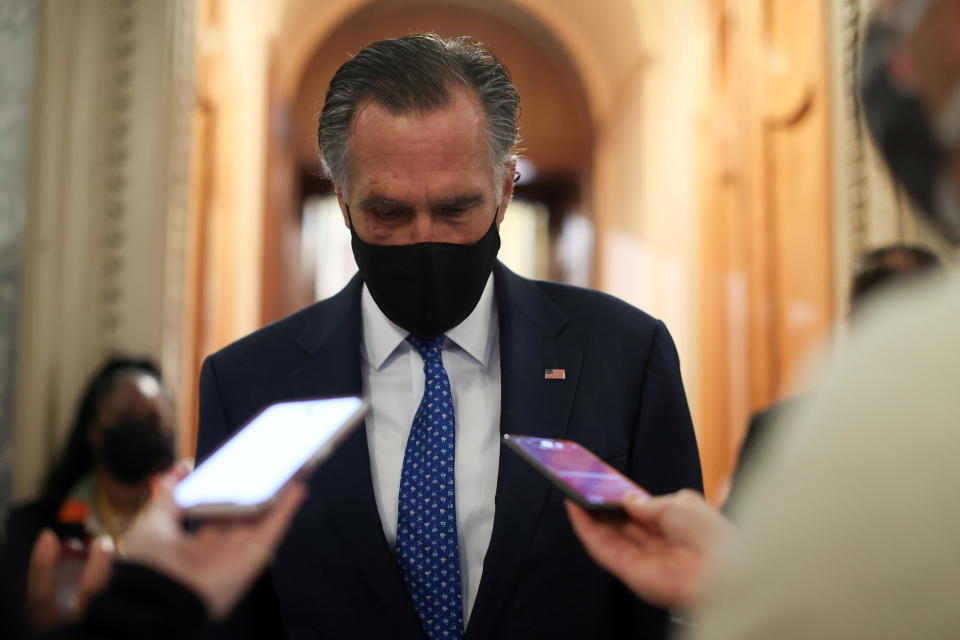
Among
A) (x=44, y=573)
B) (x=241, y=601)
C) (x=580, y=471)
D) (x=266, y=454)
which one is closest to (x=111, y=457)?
(x=44, y=573)

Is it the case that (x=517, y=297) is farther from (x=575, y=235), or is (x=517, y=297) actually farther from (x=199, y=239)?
(x=575, y=235)

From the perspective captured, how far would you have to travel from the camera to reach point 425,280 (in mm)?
2006

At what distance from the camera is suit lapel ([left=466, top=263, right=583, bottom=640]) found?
1.78m

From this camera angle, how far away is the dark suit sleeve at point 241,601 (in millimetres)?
1864

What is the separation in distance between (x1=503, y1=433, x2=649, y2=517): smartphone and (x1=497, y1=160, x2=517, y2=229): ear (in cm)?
77

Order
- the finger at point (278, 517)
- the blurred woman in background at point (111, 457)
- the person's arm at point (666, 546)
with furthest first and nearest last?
the blurred woman in background at point (111, 457) → the person's arm at point (666, 546) → the finger at point (278, 517)

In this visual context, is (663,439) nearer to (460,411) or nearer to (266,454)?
(460,411)

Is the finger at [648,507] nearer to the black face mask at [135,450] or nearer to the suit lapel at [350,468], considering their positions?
the suit lapel at [350,468]

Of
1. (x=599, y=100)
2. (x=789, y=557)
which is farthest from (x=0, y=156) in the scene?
(x=599, y=100)

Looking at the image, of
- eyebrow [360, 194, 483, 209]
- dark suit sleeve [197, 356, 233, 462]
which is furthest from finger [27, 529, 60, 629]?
eyebrow [360, 194, 483, 209]

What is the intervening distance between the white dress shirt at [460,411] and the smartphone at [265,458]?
48 centimetres

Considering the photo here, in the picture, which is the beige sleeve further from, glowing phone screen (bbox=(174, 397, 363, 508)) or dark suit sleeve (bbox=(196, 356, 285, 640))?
dark suit sleeve (bbox=(196, 356, 285, 640))

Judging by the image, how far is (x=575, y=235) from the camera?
10938mm

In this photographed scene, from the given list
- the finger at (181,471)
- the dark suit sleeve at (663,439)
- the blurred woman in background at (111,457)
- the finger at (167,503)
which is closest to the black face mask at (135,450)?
the blurred woman in background at (111,457)
